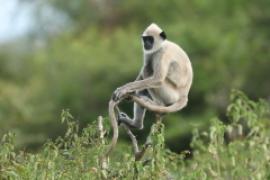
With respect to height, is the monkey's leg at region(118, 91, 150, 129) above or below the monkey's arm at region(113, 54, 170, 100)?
below

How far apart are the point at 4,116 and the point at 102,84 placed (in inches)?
202

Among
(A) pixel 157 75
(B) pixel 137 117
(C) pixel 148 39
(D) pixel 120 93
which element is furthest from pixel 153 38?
(D) pixel 120 93

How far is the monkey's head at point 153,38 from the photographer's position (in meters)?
6.87

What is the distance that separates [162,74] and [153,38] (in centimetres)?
23

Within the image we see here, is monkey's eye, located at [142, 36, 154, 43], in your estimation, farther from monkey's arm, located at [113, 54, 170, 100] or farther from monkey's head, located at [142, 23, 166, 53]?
monkey's arm, located at [113, 54, 170, 100]

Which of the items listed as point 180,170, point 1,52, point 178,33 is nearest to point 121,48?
point 178,33

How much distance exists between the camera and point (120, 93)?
6.23 meters

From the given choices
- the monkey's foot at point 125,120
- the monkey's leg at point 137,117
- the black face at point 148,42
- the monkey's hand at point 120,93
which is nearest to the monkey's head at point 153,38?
the black face at point 148,42

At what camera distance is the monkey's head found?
22.5 ft

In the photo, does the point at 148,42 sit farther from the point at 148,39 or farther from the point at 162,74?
the point at 162,74

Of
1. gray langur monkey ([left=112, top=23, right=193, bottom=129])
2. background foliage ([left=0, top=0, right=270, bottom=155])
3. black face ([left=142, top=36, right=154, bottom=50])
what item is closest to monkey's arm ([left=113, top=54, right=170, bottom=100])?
gray langur monkey ([left=112, top=23, right=193, bottom=129])

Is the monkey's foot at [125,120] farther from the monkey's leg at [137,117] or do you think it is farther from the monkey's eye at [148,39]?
the monkey's eye at [148,39]

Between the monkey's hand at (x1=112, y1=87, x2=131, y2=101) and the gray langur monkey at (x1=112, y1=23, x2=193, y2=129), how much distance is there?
384mm

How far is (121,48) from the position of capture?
26.4m
